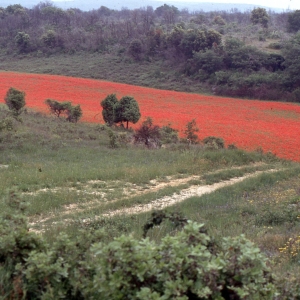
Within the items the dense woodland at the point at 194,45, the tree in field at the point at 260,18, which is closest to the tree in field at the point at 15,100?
the dense woodland at the point at 194,45

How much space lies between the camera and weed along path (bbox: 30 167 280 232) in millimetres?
8562

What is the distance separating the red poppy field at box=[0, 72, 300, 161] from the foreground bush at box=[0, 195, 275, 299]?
18009 mm

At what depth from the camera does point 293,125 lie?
97.9 ft

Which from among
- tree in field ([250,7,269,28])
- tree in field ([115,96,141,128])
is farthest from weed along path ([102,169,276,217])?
tree in field ([250,7,269,28])

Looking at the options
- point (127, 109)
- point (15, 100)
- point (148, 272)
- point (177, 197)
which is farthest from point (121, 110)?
point (148, 272)

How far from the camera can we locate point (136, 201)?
10180mm

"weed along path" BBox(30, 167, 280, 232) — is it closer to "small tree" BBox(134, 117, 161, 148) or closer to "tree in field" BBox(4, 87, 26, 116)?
"small tree" BBox(134, 117, 161, 148)

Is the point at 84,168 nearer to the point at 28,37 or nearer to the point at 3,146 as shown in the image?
the point at 3,146

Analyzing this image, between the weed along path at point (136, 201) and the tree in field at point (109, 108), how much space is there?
12025 mm

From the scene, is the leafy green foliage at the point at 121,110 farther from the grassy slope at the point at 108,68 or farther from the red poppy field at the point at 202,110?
the grassy slope at the point at 108,68

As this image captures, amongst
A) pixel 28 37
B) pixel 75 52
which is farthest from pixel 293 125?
pixel 28 37

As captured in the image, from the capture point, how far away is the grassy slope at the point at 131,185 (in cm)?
738

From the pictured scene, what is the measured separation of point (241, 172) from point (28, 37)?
6005 cm

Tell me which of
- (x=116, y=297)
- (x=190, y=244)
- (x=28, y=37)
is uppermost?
(x=28, y=37)
